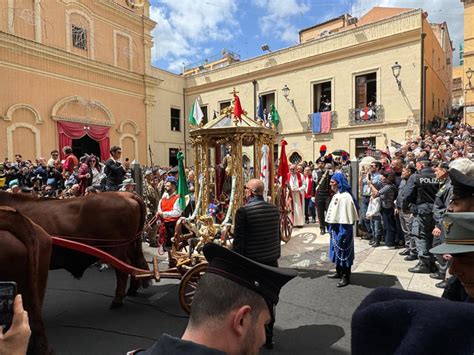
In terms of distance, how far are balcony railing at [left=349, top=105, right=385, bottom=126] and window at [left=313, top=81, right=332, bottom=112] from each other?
1.87 metres

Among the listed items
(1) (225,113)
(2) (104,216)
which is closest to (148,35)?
(1) (225,113)

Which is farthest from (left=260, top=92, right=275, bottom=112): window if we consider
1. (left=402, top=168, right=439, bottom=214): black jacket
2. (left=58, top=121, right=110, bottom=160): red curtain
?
(left=402, top=168, right=439, bottom=214): black jacket

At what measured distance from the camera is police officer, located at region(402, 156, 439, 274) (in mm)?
6176

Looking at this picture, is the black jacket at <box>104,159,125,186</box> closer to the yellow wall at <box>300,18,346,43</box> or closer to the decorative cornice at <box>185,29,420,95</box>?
the decorative cornice at <box>185,29,420,95</box>

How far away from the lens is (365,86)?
1816cm

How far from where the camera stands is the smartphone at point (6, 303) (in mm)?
1384

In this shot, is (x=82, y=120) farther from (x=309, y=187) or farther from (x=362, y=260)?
(x=362, y=260)

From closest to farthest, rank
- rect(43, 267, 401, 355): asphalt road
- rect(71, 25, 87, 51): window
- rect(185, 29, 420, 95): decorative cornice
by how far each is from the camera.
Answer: rect(43, 267, 401, 355): asphalt road < rect(185, 29, 420, 95): decorative cornice < rect(71, 25, 87, 51): window

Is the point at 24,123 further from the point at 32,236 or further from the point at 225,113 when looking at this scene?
the point at 32,236

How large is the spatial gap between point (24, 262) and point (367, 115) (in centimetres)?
1765

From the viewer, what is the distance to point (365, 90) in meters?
18.2

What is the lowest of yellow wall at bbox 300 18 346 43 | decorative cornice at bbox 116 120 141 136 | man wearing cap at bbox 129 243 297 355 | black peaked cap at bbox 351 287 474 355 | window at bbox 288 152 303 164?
man wearing cap at bbox 129 243 297 355

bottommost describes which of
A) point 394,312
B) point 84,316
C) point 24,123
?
point 84,316

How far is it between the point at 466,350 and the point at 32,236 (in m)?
3.50
